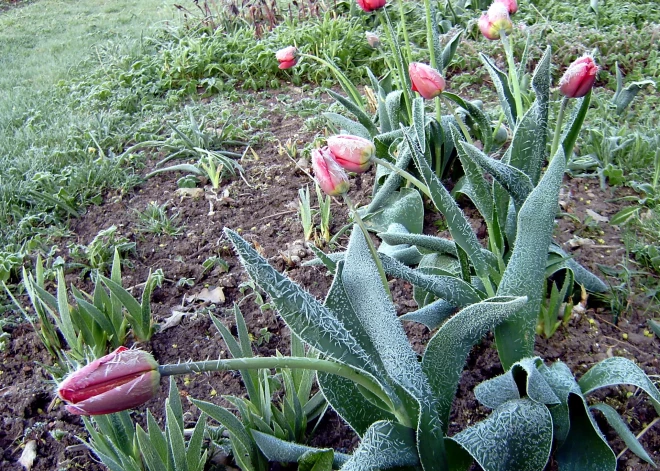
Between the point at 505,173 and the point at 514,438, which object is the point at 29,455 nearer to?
the point at 514,438

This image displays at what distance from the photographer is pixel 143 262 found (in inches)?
83.0

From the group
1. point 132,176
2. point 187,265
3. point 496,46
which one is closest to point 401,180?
point 187,265

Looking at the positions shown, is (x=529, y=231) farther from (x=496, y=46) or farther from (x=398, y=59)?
(x=496, y=46)

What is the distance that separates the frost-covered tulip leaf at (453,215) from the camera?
1191mm

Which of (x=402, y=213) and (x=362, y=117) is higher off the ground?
(x=362, y=117)

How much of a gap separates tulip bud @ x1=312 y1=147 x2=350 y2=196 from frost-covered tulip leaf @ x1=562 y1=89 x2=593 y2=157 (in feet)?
2.05

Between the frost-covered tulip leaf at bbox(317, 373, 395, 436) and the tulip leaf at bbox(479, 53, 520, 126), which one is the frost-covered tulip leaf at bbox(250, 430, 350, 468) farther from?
the tulip leaf at bbox(479, 53, 520, 126)

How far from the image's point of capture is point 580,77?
1179mm

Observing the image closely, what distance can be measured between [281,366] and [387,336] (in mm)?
238

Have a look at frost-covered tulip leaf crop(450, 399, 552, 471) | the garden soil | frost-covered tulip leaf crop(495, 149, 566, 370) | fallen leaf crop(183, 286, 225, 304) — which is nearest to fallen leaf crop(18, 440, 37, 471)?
the garden soil

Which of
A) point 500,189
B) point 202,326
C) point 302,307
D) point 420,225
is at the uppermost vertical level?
point 302,307

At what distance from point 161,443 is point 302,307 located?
0.55m

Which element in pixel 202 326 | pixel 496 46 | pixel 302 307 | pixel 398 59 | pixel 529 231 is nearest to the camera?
pixel 302 307

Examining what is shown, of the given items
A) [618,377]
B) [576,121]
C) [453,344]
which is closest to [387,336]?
[453,344]
